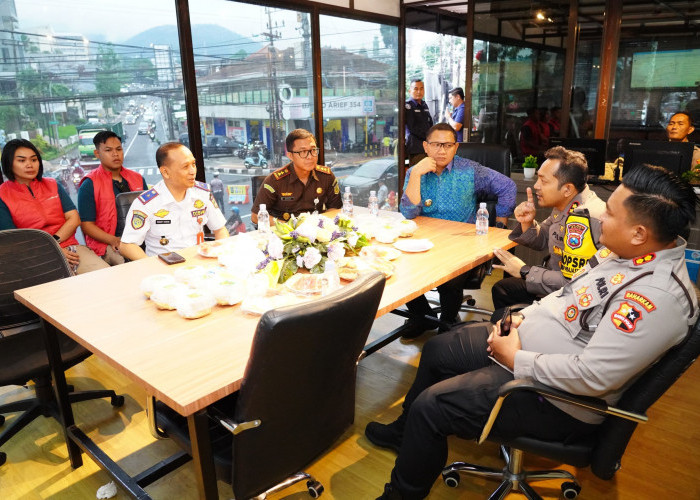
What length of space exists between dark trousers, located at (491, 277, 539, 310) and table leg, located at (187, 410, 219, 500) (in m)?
1.81

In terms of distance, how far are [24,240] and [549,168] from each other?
248 centimetres

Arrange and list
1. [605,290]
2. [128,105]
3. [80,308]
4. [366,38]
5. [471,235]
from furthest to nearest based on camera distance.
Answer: [366,38] → [128,105] → [471,235] → [80,308] → [605,290]

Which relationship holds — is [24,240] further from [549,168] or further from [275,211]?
[549,168]

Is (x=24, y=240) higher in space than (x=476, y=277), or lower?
higher

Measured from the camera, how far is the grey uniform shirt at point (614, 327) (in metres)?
1.35

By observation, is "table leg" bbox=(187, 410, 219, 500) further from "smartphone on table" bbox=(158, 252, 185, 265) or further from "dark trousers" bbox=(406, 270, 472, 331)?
"dark trousers" bbox=(406, 270, 472, 331)

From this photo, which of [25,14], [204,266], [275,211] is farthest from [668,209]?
[25,14]

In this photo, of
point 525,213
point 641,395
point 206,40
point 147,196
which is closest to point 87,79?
point 206,40

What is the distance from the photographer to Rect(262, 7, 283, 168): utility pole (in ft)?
15.4

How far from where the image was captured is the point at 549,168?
2.38 metres

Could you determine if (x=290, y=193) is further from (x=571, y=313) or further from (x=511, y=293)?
(x=571, y=313)

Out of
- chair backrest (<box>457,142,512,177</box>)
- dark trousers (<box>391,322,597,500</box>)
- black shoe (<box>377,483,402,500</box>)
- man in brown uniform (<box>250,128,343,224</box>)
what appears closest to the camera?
dark trousers (<box>391,322,597,500</box>)

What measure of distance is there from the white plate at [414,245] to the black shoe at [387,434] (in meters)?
0.83

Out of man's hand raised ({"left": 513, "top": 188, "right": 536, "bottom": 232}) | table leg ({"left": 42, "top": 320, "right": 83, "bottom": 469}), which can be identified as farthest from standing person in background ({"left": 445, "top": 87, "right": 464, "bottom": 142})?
table leg ({"left": 42, "top": 320, "right": 83, "bottom": 469})
